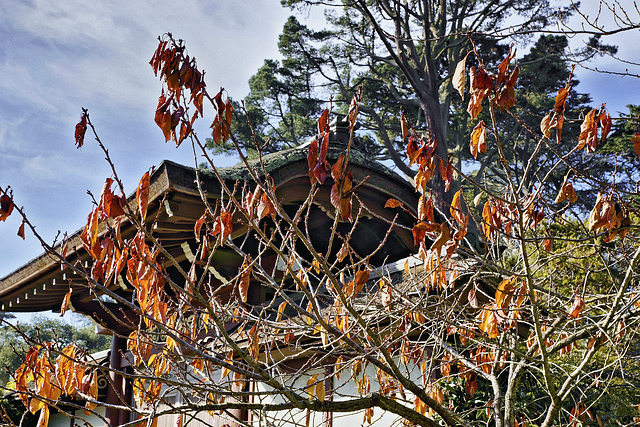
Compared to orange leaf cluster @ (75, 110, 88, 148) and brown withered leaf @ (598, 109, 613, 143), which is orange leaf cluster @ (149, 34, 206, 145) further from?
brown withered leaf @ (598, 109, 613, 143)

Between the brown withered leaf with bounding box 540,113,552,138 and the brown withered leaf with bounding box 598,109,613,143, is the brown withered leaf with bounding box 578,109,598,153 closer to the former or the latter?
the brown withered leaf with bounding box 598,109,613,143

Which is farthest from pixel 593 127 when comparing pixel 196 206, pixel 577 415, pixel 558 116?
pixel 196 206

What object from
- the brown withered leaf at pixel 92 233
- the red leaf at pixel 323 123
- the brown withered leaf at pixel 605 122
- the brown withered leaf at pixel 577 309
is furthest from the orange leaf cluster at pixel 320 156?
the brown withered leaf at pixel 577 309

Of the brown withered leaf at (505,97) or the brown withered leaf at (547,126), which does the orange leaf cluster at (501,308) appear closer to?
the brown withered leaf at (547,126)

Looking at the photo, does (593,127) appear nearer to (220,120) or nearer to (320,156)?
(320,156)

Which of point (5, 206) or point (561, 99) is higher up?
point (561, 99)

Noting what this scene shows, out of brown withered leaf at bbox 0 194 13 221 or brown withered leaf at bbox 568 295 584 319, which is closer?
brown withered leaf at bbox 0 194 13 221

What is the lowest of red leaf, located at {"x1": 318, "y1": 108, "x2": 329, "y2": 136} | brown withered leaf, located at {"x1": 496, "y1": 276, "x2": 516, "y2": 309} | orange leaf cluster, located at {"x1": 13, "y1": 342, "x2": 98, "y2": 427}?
orange leaf cluster, located at {"x1": 13, "y1": 342, "x2": 98, "y2": 427}

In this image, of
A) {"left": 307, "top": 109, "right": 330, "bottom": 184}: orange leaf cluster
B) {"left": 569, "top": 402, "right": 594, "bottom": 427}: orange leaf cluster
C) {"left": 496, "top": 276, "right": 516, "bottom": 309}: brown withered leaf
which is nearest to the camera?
{"left": 307, "top": 109, "right": 330, "bottom": 184}: orange leaf cluster

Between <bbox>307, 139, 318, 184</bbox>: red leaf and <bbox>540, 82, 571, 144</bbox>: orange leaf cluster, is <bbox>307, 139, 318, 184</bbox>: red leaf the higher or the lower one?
the lower one

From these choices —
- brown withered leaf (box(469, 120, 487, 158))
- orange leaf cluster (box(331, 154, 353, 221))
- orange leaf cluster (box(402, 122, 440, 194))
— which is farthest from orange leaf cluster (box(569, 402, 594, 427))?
orange leaf cluster (box(331, 154, 353, 221))

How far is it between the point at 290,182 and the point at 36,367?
2.64 m

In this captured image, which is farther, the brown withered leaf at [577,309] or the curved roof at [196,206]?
the curved roof at [196,206]

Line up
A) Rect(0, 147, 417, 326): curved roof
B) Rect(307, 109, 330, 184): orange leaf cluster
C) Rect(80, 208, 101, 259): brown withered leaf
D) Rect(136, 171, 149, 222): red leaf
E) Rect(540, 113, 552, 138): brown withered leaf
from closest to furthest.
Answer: Rect(307, 109, 330, 184): orange leaf cluster < Rect(80, 208, 101, 259): brown withered leaf < Rect(136, 171, 149, 222): red leaf < Rect(540, 113, 552, 138): brown withered leaf < Rect(0, 147, 417, 326): curved roof
